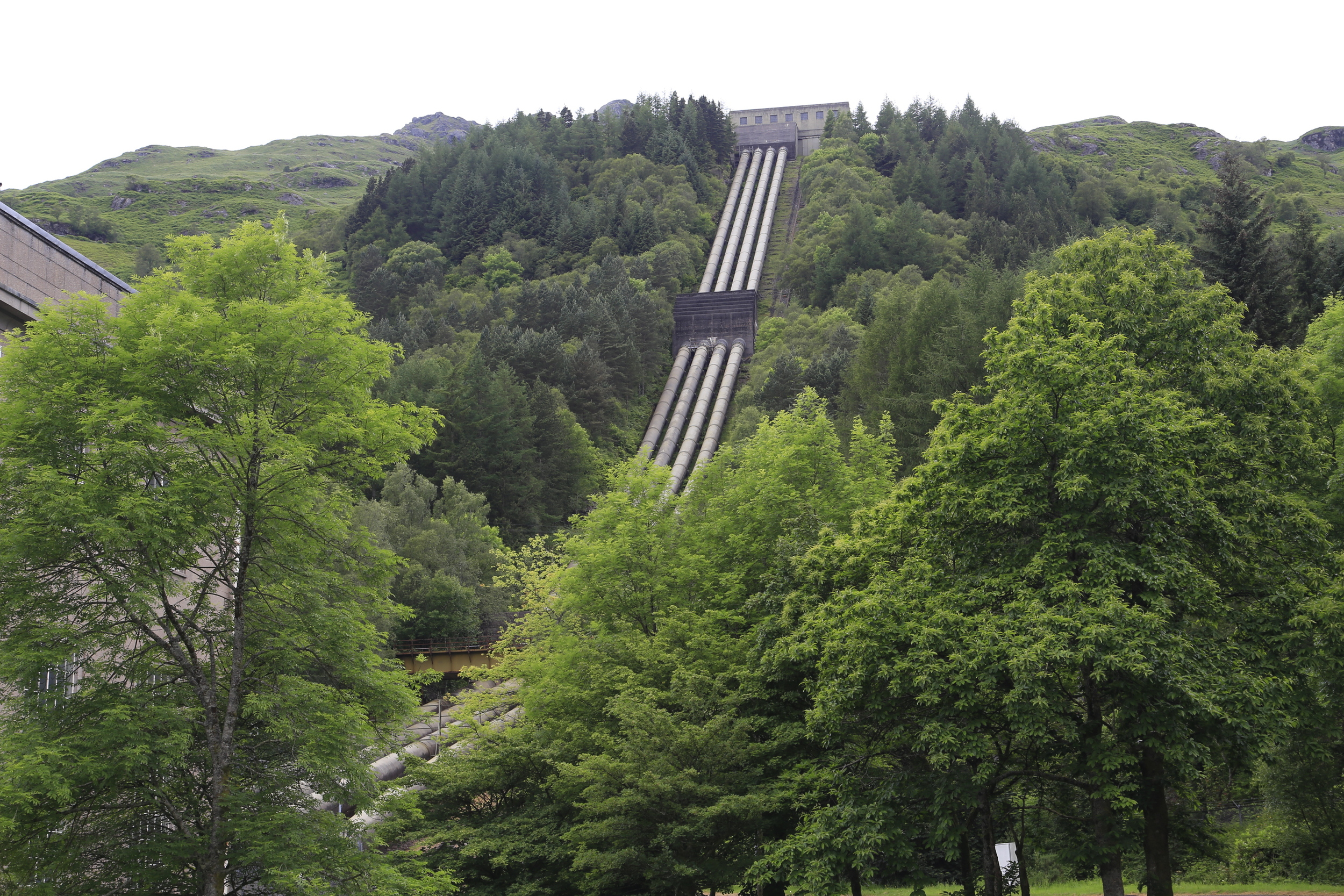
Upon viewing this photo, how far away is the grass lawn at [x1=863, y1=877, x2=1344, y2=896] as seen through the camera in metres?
24.5

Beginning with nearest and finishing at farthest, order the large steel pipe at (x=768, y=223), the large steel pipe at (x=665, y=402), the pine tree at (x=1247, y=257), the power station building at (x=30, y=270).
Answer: the power station building at (x=30, y=270)
the pine tree at (x=1247, y=257)
the large steel pipe at (x=665, y=402)
the large steel pipe at (x=768, y=223)

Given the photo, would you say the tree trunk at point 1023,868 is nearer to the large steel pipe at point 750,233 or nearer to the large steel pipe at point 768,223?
the large steel pipe at point 750,233

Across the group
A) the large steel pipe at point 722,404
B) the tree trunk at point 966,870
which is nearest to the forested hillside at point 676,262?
the large steel pipe at point 722,404

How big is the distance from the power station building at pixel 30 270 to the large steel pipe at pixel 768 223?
303 ft

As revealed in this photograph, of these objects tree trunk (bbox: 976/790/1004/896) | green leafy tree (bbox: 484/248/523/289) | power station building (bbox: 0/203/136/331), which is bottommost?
tree trunk (bbox: 976/790/1004/896)

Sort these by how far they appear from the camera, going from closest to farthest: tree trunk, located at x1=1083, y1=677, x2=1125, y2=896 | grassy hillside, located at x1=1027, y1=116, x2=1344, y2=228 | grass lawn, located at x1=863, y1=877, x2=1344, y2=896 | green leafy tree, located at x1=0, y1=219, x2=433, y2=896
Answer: green leafy tree, located at x1=0, y1=219, x2=433, y2=896
tree trunk, located at x1=1083, y1=677, x2=1125, y2=896
grass lawn, located at x1=863, y1=877, x2=1344, y2=896
grassy hillside, located at x1=1027, y1=116, x2=1344, y2=228

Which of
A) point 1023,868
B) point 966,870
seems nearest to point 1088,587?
point 1023,868

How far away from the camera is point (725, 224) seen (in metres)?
130

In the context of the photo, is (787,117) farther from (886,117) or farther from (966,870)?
(966,870)

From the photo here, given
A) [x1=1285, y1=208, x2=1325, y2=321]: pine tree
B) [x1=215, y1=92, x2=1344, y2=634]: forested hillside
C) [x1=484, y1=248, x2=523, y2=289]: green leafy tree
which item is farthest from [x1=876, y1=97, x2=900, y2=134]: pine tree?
[x1=1285, y1=208, x2=1325, y2=321]: pine tree

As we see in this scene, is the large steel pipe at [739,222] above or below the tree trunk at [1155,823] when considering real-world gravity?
above

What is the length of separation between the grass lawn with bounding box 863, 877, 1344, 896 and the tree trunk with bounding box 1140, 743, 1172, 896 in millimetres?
5354

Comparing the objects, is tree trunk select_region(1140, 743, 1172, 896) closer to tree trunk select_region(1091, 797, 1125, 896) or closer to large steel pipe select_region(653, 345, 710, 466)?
tree trunk select_region(1091, 797, 1125, 896)

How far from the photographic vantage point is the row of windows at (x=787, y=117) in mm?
163000
